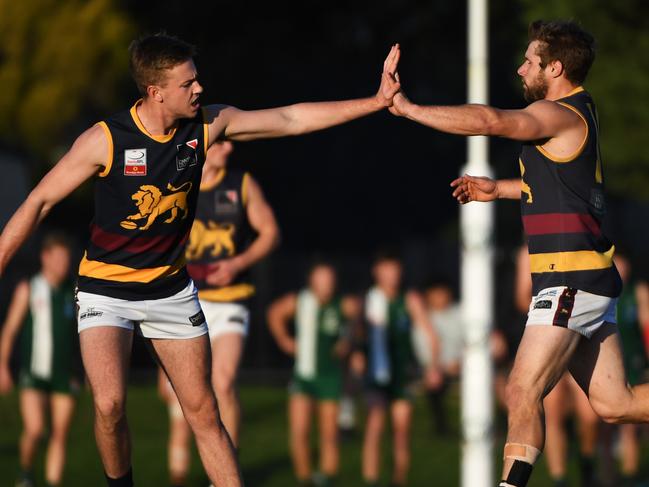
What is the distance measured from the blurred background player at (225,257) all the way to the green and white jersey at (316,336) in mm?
4905

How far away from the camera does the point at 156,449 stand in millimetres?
17484

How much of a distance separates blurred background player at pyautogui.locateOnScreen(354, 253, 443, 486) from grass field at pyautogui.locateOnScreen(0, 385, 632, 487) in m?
0.70

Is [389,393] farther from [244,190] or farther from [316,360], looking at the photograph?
[244,190]

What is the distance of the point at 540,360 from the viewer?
25.8 feet

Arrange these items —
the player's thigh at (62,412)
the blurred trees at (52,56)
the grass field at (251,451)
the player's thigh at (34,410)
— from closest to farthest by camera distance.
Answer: the player's thigh at (62,412) → the player's thigh at (34,410) → the grass field at (251,451) → the blurred trees at (52,56)

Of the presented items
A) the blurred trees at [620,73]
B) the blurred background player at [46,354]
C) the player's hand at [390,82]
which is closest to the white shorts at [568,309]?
the player's hand at [390,82]

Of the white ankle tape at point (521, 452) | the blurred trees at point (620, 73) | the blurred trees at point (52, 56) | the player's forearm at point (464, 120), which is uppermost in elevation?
the blurred trees at point (52, 56)

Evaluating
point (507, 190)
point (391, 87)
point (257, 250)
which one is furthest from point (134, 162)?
point (257, 250)

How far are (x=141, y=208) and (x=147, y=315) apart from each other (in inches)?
25.1

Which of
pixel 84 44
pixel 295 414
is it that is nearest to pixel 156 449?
pixel 295 414

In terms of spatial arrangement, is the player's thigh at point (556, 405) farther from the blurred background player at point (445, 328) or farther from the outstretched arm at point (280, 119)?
the blurred background player at point (445, 328)

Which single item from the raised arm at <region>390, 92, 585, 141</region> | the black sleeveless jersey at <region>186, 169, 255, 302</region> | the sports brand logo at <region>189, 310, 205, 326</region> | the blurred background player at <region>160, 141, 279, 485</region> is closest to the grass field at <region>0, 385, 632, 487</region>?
the blurred background player at <region>160, 141, 279, 485</region>

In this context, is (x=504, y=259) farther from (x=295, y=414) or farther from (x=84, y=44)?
(x=295, y=414)

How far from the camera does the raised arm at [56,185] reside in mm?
7891
